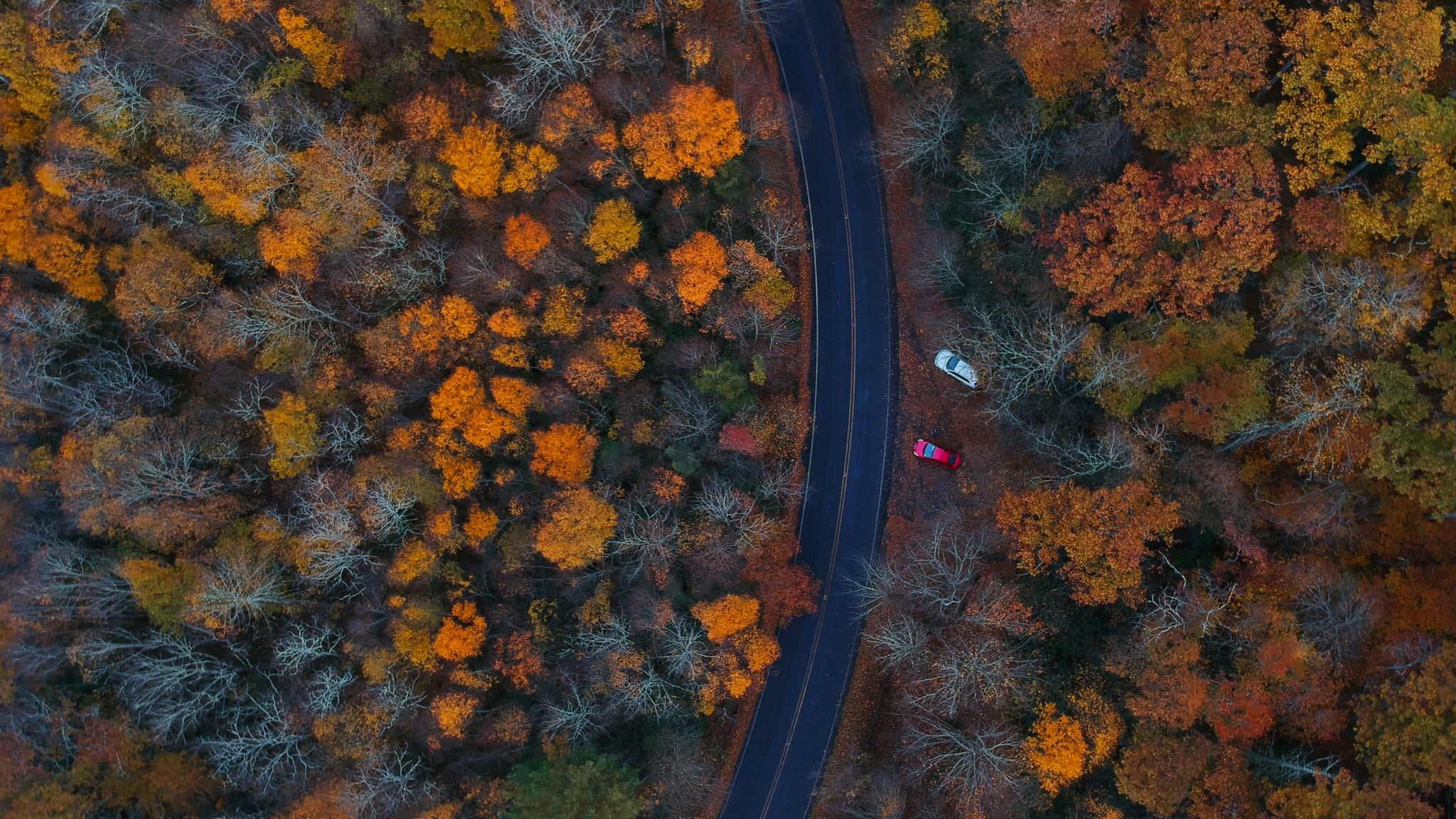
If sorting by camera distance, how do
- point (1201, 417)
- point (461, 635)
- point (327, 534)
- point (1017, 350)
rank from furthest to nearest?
point (461, 635)
point (327, 534)
point (1017, 350)
point (1201, 417)

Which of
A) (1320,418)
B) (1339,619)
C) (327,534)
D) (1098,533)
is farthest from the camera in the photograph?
(327,534)

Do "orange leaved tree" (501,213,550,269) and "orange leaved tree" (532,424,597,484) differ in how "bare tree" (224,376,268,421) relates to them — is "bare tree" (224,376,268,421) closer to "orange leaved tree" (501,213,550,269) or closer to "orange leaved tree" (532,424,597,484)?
"orange leaved tree" (532,424,597,484)

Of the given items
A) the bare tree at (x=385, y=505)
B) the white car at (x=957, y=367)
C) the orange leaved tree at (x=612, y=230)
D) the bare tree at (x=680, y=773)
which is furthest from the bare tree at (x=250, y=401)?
the white car at (x=957, y=367)

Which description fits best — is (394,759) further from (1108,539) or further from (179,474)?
(1108,539)

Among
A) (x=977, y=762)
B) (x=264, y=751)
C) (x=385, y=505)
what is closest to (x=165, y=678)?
(x=264, y=751)

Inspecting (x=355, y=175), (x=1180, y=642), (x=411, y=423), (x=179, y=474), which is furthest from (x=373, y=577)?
(x=1180, y=642)

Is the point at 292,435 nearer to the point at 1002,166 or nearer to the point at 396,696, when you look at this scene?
the point at 396,696

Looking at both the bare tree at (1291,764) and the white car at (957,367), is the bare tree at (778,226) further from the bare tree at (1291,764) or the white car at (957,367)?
the bare tree at (1291,764)

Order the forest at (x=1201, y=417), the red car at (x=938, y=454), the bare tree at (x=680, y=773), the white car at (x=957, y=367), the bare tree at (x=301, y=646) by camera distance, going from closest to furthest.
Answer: the forest at (x=1201, y=417), the bare tree at (x=301, y=646), the bare tree at (x=680, y=773), the white car at (x=957, y=367), the red car at (x=938, y=454)
